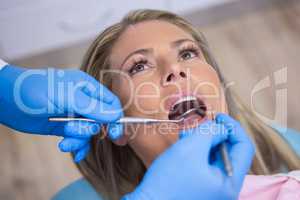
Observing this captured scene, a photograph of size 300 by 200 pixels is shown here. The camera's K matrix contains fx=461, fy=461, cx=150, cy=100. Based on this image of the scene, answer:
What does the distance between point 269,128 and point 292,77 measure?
Answer: 69 cm

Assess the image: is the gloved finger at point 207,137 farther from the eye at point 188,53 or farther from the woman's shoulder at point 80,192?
the woman's shoulder at point 80,192

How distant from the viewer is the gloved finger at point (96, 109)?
1.12 meters

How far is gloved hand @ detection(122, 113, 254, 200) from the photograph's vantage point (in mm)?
962

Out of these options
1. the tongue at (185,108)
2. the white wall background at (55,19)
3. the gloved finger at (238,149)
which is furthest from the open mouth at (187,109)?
the white wall background at (55,19)

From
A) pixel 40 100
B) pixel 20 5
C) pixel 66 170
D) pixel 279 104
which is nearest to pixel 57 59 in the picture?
pixel 20 5

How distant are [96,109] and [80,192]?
1.97 ft

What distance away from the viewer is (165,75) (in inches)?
46.9

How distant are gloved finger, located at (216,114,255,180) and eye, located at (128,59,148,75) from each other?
0.29 m

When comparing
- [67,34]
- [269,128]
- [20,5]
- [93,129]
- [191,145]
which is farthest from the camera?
[67,34]

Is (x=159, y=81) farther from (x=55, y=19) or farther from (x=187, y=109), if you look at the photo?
(x=55, y=19)

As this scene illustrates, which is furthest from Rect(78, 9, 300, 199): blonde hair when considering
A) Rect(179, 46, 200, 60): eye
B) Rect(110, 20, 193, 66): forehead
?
Rect(179, 46, 200, 60): eye

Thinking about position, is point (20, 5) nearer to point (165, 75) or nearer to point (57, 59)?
point (57, 59)

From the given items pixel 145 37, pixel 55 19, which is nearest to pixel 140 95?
pixel 145 37

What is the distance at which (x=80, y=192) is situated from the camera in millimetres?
1633
